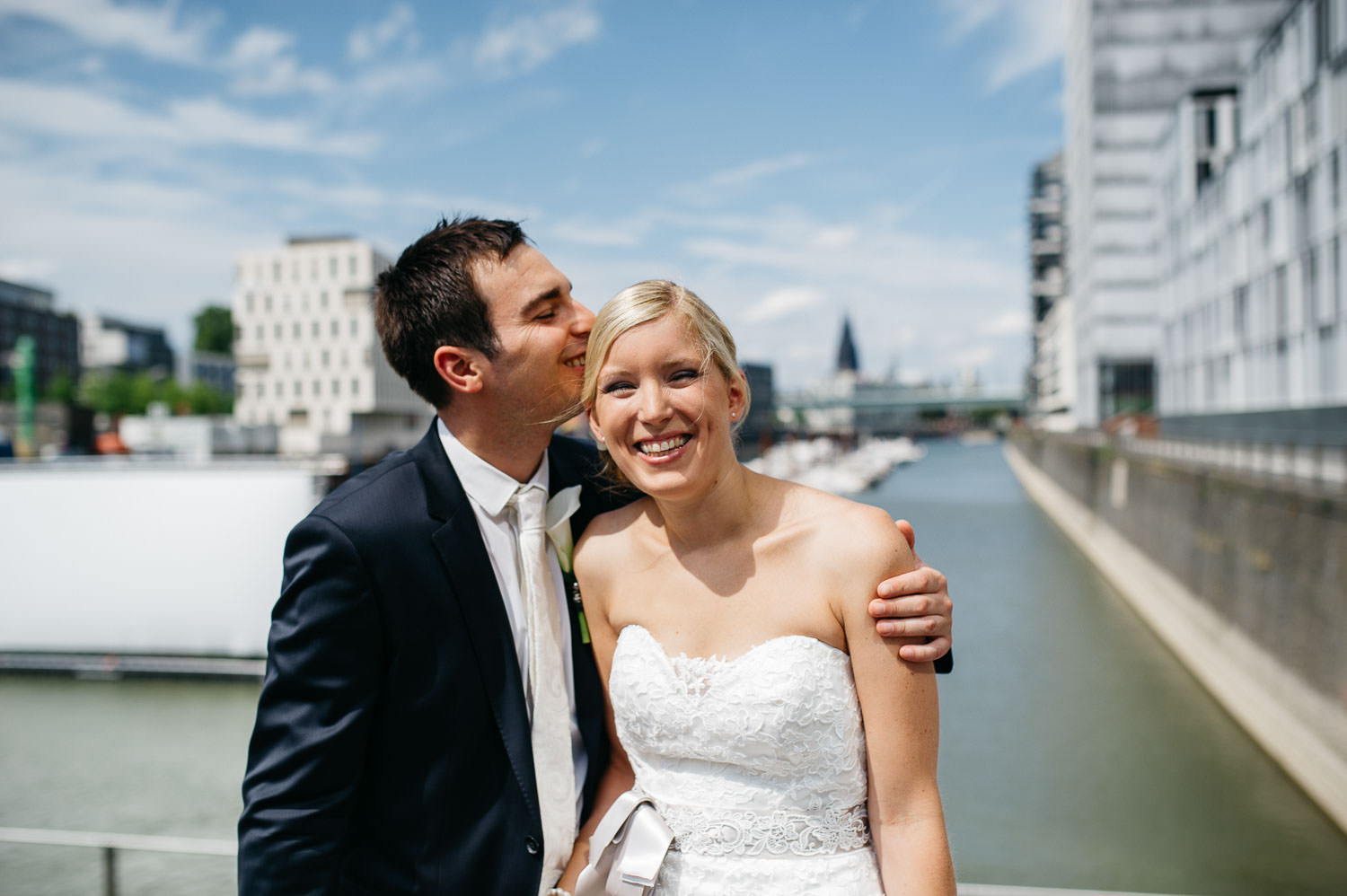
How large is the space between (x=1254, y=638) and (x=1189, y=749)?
6.00 feet

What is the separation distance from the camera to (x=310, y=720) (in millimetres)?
1926

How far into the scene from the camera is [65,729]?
561 inches

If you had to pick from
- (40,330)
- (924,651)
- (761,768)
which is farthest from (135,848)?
(40,330)

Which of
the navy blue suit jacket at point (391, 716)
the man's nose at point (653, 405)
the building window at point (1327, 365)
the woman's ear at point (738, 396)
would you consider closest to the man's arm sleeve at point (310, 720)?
the navy blue suit jacket at point (391, 716)

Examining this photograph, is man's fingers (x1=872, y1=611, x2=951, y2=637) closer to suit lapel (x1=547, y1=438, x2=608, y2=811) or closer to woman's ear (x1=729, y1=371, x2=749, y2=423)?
woman's ear (x1=729, y1=371, x2=749, y2=423)

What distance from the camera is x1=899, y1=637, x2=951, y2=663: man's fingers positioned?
187cm

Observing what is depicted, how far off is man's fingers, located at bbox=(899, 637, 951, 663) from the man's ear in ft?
3.69

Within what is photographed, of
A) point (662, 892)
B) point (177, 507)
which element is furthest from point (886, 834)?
point (177, 507)

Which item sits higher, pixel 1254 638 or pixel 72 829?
pixel 1254 638

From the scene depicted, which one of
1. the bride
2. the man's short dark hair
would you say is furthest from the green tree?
the bride

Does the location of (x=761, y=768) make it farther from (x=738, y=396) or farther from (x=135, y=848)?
(x=135, y=848)

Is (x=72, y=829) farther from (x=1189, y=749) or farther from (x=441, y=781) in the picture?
(x=1189, y=749)

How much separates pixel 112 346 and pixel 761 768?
126 metres

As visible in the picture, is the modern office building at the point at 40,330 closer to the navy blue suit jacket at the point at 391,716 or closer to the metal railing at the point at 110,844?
the metal railing at the point at 110,844
